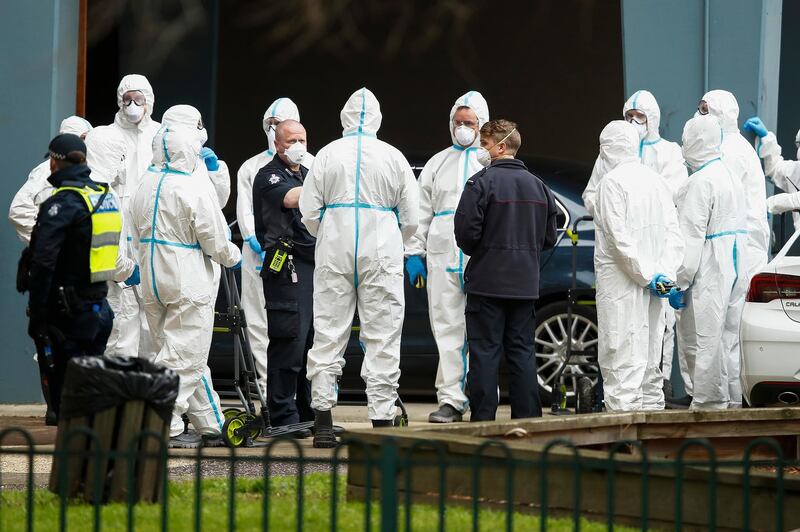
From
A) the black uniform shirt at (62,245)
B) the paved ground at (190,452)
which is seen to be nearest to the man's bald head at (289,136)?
the paved ground at (190,452)

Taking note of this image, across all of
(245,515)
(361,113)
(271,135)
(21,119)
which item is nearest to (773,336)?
(361,113)

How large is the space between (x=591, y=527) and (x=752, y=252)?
6077 mm

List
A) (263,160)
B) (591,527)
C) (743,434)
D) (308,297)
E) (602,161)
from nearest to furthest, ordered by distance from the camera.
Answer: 1. (591,527)
2. (743,434)
3. (308,297)
4. (602,161)
5. (263,160)

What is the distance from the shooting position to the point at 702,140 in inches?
405

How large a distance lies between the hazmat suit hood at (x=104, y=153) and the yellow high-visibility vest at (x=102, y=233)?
2.14 metres

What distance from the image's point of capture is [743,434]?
7.16 m

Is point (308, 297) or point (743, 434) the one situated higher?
point (308, 297)

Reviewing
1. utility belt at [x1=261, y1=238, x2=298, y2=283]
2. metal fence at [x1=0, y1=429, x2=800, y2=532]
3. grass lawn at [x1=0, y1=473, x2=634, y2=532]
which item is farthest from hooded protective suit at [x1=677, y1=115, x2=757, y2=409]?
metal fence at [x1=0, y1=429, x2=800, y2=532]

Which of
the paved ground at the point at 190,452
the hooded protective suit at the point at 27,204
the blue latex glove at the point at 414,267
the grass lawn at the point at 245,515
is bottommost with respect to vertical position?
the paved ground at the point at 190,452

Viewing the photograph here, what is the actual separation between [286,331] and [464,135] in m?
1.93

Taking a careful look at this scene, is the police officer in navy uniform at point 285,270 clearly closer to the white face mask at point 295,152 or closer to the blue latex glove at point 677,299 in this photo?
the white face mask at point 295,152

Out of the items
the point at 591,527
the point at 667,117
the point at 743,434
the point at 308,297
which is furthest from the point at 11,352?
the point at 591,527

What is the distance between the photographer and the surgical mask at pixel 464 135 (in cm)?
1023

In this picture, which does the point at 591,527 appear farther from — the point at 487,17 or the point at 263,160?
the point at 487,17
